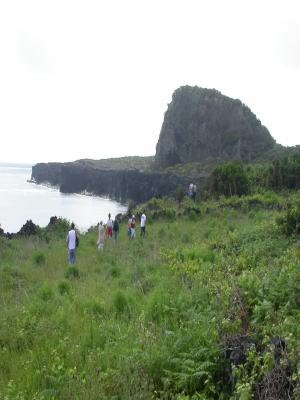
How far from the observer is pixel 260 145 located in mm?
92812

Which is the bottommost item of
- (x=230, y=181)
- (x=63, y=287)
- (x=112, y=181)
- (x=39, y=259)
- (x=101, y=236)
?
(x=39, y=259)

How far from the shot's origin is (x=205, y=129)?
337ft

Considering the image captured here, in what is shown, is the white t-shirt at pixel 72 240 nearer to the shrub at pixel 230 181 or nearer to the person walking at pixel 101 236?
the person walking at pixel 101 236

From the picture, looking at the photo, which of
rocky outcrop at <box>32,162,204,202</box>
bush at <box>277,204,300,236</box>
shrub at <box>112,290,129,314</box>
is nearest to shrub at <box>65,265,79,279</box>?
shrub at <box>112,290,129,314</box>

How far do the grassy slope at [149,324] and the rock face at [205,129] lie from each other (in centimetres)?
8399

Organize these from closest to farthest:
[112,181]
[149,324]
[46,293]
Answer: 1. [149,324]
2. [46,293]
3. [112,181]

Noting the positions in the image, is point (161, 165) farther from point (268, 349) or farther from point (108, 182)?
point (268, 349)

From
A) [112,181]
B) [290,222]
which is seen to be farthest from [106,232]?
[112,181]

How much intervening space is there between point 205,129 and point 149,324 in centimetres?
9779

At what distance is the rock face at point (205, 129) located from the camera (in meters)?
96.7

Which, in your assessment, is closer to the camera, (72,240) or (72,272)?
(72,272)

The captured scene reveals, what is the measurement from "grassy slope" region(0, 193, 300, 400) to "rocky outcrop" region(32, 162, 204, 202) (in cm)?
5740

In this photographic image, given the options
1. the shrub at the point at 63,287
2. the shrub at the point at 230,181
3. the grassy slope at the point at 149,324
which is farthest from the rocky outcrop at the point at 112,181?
the shrub at the point at 63,287

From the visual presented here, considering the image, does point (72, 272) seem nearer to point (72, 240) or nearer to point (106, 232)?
point (72, 240)
